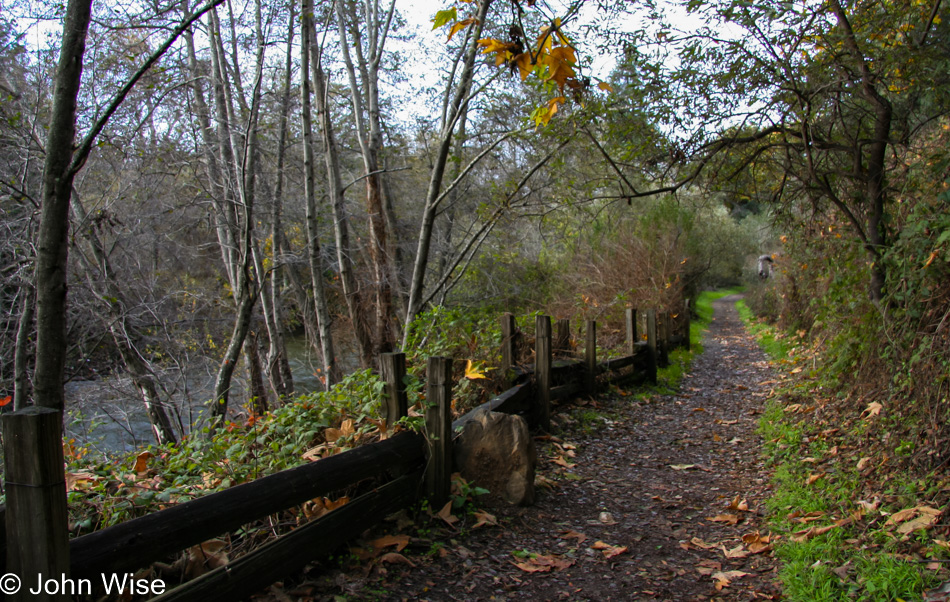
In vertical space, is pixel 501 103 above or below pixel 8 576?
above

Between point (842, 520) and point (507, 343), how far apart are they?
3.51 meters

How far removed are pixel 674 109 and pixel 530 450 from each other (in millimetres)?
4735

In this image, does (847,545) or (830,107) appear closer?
(847,545)

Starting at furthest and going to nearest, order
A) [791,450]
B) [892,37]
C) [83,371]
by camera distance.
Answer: [83,371] → [892,37] → [791,450]

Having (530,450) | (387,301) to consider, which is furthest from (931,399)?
(387,301)

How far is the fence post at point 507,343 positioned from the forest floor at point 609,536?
3.04ft

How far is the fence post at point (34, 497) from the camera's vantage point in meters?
2.07

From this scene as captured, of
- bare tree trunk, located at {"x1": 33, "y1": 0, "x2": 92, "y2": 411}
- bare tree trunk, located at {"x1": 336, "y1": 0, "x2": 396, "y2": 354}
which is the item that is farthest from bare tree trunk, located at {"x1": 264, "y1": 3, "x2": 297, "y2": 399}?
bare tree trunk, located at {"x1": 33, "y1": 0, "x2": 92, "y2": 411}

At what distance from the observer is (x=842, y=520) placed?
3832 mm

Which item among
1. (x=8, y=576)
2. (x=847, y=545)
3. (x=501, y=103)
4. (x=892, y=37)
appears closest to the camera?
(x=8, y=576)

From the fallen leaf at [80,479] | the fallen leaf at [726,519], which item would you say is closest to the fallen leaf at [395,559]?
the fallen leaf at [80,479]

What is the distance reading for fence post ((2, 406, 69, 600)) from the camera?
81.5 inches

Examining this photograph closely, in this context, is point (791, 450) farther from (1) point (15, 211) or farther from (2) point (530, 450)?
(1) point (15, 211)

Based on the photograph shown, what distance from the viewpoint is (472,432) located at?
455 cm
